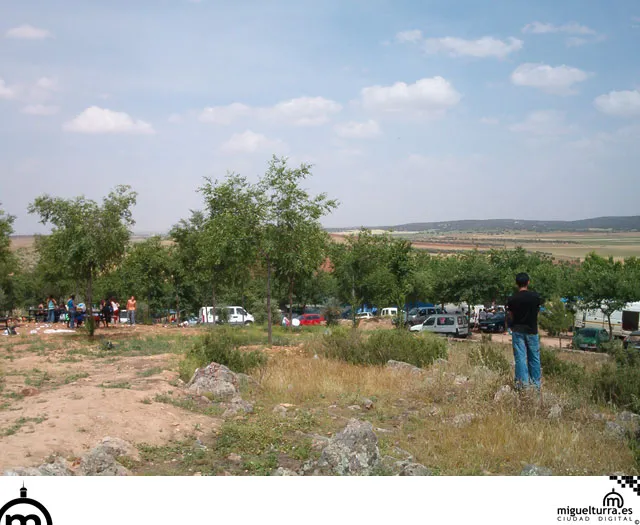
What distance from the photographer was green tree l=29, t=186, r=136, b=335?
19984 millimetres

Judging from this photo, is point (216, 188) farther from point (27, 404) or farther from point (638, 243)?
point (638, 243)

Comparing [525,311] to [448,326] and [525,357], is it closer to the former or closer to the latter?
[525,357]

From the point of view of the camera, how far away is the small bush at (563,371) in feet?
35.4

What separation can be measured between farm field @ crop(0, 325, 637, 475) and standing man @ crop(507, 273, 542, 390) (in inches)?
17.0

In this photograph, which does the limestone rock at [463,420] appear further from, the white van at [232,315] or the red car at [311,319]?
the white van at [232,315]

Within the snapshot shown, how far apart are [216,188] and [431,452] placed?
15.1 meters

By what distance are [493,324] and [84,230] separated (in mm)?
29254

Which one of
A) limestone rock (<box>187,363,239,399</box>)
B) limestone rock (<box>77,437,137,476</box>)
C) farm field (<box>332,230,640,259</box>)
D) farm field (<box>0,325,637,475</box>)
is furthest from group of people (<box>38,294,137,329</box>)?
farm field (<box>332,230,640,259</box>)

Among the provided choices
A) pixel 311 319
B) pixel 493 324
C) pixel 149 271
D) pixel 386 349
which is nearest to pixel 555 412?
pixel 386 349

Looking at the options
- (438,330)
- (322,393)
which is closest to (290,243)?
(322,393)

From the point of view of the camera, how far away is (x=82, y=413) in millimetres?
7973

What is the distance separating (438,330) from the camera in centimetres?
3525

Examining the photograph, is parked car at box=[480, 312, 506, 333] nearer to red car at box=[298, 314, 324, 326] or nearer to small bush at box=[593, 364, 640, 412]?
red car at box=[298, 314, 324, 326]

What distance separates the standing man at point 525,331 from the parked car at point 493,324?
32.0m
